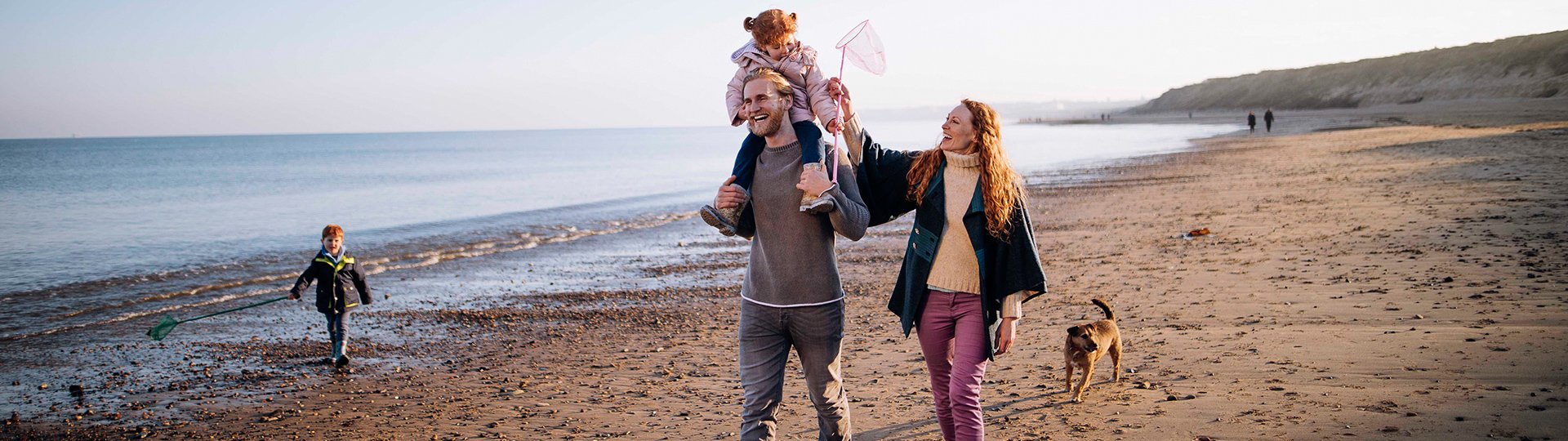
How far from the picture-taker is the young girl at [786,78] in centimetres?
332

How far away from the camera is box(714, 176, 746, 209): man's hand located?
323cm

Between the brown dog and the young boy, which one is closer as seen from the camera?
the brown dog

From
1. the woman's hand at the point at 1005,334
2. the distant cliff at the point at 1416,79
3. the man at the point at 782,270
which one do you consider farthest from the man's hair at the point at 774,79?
the distant cliff at the point at 1416,79

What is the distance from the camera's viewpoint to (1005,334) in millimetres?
3477

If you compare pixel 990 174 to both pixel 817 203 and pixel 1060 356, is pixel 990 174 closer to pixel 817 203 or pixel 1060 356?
pixel 817 203

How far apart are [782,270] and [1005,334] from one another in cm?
88

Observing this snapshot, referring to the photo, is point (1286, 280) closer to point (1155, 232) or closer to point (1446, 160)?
point (1155, 232)

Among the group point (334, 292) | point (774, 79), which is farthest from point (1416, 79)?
point (774, 79)

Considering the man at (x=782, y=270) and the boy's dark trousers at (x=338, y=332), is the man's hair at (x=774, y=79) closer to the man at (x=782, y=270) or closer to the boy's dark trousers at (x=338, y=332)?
the man at (x=782, y=270)

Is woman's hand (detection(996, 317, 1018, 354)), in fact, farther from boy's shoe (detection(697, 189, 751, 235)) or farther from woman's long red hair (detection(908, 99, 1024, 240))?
boy's shoe (detection(697, 189, 751, 235))

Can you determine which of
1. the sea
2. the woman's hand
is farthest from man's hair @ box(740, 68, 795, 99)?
the sea

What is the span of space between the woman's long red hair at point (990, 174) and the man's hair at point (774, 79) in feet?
2.07

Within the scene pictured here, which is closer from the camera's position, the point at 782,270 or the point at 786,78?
the point at 782,270

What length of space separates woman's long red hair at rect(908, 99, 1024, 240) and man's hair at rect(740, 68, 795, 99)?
0.63 metres
